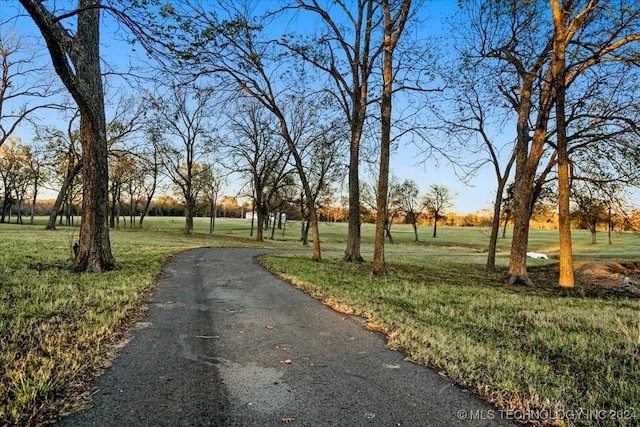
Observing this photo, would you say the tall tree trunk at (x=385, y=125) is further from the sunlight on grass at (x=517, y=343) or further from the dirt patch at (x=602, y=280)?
the dirt patch at (x=602, y=280)

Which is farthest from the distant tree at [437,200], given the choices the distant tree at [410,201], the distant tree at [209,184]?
the distant tree at [209,184]

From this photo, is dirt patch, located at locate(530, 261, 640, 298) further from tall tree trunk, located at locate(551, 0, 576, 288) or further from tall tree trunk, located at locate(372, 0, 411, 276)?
tall tree trunk, located at locate(372, 0, 411, 276)

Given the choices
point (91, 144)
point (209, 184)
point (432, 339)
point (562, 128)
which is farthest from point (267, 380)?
point (209, 184)

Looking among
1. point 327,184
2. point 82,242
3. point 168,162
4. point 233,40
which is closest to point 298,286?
point 82,242

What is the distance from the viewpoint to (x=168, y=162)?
1441 inches

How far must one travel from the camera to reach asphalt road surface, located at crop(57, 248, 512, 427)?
2.82 m

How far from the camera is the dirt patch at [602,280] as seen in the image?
1178 centimetres

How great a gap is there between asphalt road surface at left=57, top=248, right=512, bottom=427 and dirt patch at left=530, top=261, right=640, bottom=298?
32.8 feet

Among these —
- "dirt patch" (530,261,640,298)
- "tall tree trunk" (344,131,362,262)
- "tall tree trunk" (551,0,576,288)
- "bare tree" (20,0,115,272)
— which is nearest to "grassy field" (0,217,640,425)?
"bare tree" (20,0,115,272)

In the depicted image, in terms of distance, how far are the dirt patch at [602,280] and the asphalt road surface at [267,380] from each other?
9999 mm

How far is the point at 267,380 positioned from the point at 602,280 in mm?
16519

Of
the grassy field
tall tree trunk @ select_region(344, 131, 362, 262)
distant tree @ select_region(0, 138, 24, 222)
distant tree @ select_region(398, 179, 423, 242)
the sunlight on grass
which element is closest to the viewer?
the grassy field

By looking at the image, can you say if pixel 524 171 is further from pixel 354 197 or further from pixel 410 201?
pixel 410 201

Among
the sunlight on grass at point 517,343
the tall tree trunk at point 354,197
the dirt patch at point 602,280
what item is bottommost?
the dirt patch at point 602,280
